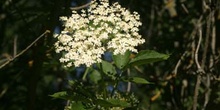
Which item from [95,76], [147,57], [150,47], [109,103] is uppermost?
[150,47]

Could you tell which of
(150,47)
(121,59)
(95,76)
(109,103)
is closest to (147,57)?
(121,59)

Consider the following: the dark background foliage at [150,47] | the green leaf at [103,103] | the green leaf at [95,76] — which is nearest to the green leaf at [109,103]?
the green leaf at [103,103]

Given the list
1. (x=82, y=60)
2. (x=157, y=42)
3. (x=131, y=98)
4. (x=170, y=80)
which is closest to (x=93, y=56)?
(x=82, y=60)

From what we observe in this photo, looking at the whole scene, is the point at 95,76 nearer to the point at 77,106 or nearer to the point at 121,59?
the point at 121,59

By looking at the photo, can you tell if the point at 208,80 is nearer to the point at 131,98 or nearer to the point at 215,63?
the point at 215,63

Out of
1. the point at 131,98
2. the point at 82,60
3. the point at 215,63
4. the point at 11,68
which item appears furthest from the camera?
the point at 11,68

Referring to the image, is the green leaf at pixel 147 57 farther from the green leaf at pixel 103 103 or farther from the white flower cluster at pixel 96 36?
the green leaf at pixel 103 103
